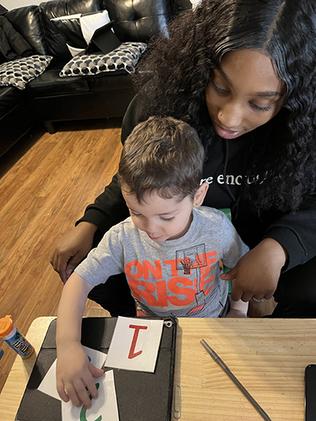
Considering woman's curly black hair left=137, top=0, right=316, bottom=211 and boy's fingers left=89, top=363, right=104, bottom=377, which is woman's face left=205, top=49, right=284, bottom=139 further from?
boy's fingers left=89, top=363, right=104, bottom=377

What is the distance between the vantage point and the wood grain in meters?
1.66

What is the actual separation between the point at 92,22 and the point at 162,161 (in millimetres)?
2543

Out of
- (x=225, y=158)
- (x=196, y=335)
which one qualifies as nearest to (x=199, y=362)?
(x=196, y=335)

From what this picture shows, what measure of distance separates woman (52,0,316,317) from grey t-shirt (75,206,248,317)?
0.06 m

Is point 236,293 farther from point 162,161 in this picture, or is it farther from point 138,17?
point 138,17

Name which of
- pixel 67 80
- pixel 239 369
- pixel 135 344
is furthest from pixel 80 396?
pixel 67 80

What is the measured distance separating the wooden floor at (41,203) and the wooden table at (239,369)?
754 mm

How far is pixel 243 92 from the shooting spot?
66 centimetres

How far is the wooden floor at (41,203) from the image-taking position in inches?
65.1

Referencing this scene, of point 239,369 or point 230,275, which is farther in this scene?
point 230,275

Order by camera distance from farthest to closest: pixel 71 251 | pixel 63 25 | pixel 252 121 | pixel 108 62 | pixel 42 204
Answer: 1. pixel 63 25
2. pixel 108 62
3. pixel 42 204
4. pixel 71 251
5. pixel 252 121

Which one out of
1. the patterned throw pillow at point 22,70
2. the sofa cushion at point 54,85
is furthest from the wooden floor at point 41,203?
the patterned throw pillow at point 22,70

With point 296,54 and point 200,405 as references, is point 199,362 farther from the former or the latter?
point 296,54

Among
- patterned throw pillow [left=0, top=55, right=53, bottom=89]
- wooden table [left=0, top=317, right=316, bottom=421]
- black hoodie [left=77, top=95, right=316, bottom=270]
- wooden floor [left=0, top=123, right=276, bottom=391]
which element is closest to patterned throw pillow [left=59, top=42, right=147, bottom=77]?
patterned throw pillow [left=0, top=55, right=53, bottom=89]
